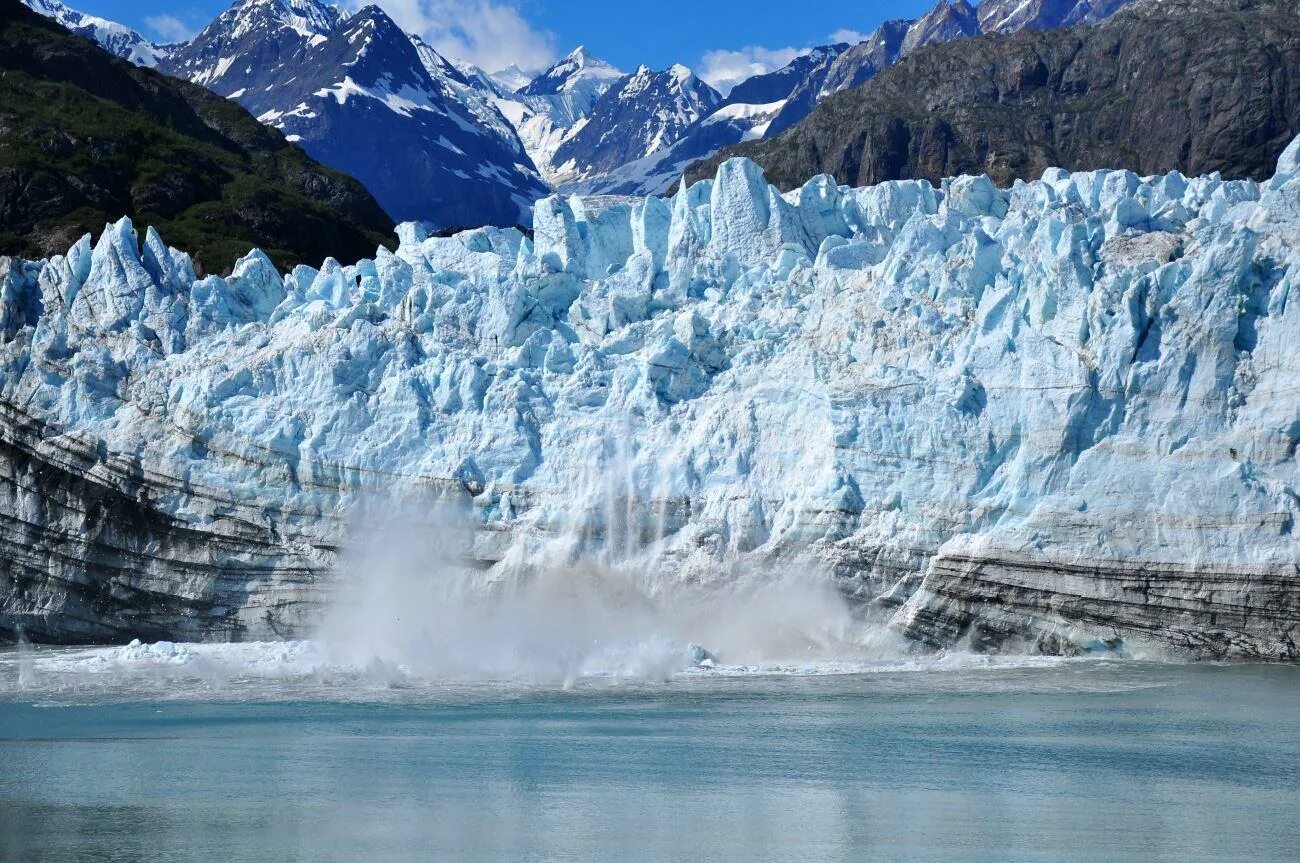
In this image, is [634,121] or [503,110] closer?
[634,121]

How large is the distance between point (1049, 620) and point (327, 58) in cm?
13172

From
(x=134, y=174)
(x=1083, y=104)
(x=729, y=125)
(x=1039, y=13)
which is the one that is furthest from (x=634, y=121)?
(x=134, y=174)

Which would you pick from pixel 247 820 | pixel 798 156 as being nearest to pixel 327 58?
pixel 798 156

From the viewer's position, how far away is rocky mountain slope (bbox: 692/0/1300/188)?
6719 centimetres

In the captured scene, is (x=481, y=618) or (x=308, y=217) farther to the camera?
(x=308, y=217)

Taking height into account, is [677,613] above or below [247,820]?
above

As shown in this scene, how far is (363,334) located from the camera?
31.6 m

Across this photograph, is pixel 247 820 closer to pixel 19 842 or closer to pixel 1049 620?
pixel 19 842

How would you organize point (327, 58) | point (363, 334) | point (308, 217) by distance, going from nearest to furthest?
1. point (363, 334)
2. point (308, 217)
3. point (327, 58)

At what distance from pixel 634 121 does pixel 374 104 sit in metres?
47.9

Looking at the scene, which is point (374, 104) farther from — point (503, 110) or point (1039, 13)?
point (1039, 13)

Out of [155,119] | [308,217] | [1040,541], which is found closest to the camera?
[1040,541]

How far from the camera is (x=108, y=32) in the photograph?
169375mm

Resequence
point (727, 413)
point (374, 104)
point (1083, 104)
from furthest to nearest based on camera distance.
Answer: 1. point (374, 104)
2. point (1083, 104)
3. point (727, 413)
